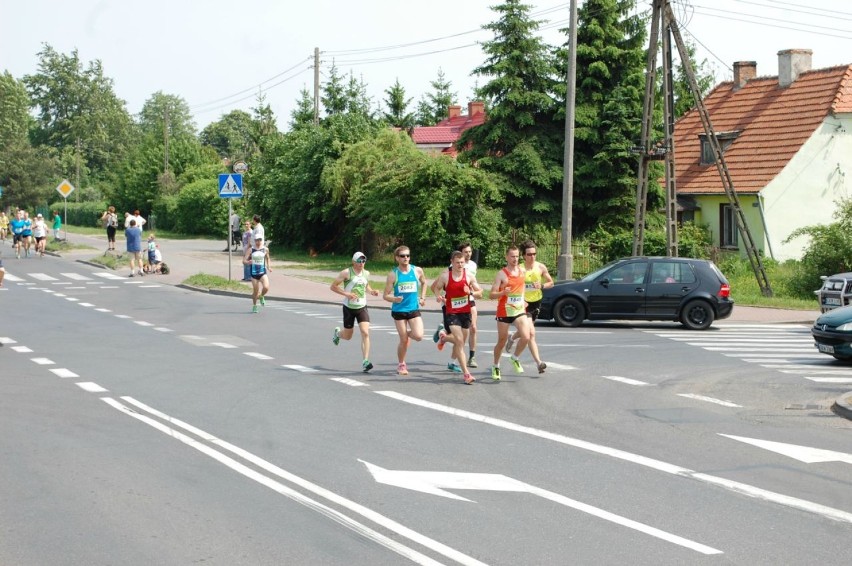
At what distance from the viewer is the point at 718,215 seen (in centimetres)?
4309

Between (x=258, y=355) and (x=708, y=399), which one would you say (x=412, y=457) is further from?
(x=258, y=355)

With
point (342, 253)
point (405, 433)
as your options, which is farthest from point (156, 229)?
point (405, 433)

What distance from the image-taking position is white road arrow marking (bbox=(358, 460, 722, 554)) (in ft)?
25.6

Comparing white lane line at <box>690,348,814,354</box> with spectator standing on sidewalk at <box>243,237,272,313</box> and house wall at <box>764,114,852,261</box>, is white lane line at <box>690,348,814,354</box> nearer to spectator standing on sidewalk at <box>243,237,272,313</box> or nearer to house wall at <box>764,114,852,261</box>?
spectator standing on sidewalk at <box>243,237,272,313</box>

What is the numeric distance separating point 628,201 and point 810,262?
1265 centimetres

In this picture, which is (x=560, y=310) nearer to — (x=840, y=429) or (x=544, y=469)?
(x=840, y=429)

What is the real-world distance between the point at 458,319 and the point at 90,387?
4648 millimetres

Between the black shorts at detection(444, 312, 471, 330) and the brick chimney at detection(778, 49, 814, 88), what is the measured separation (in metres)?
33.9

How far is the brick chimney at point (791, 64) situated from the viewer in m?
44.5

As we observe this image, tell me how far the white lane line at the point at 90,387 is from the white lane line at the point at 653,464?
3473 mm

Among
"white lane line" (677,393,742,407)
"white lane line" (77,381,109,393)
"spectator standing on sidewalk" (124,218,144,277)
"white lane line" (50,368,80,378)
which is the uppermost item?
"spectator standing on sidewalk" (124,218,144,277)

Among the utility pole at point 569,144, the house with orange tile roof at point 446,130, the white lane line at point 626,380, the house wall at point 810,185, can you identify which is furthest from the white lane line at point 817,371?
the house with orange tile roof at point 446,130

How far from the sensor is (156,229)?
7662 centimetres

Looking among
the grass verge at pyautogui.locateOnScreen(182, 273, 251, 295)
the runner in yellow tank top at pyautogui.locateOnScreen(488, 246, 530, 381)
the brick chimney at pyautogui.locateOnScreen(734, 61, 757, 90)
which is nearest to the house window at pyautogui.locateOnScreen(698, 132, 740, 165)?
the brick chimney at pyautogui.locateOnScreen(734, 61, 757, 90)
